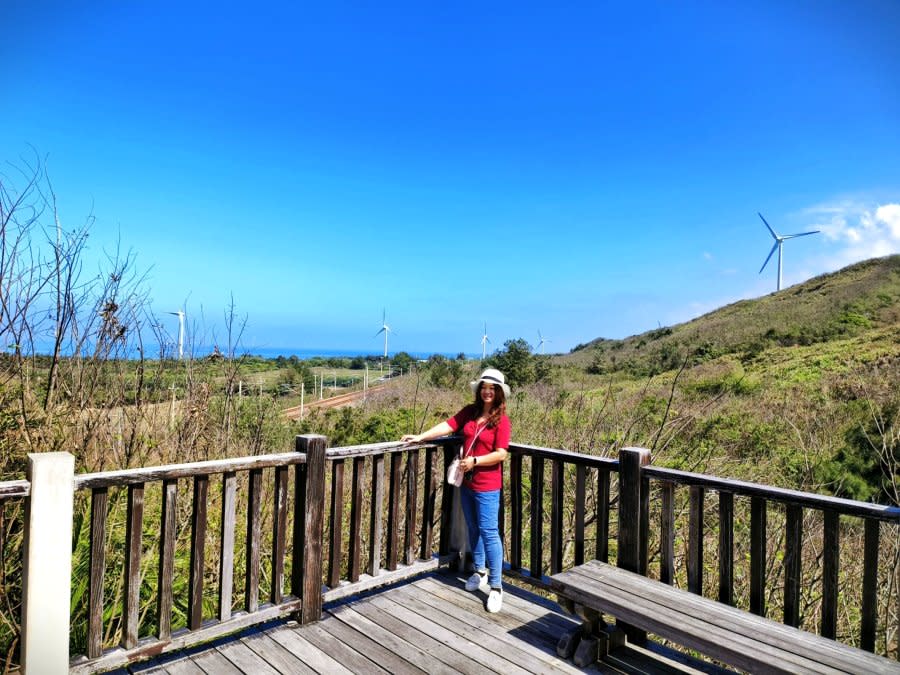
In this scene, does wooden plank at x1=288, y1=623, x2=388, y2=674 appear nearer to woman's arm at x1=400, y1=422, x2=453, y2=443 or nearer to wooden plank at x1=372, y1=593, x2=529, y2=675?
wooden plank at x1=372, y1=593, x2=529, y2=675

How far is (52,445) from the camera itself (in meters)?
3.61

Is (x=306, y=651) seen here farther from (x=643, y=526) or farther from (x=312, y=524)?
(x=643, y=526)

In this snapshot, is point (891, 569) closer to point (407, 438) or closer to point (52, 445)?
point (407, 438)

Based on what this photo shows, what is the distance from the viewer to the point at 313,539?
10.9 feet

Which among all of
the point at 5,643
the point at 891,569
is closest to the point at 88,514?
the point at 5,643

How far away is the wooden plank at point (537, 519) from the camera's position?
3811mm

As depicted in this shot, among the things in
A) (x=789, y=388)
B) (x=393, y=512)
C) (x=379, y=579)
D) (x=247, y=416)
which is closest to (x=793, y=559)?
(x=393, y=512)

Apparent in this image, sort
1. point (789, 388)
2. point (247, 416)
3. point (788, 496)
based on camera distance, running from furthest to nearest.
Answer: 1. point (789, 388)
2. point (247, 416)
3. point (788, 496)

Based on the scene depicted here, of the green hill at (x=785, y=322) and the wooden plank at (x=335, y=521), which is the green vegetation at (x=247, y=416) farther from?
the green hill at (x=785, y=322)

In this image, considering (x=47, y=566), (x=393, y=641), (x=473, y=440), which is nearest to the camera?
(x=47, y=566)

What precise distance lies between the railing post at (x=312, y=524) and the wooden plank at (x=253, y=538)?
26 cm

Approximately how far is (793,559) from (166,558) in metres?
3.08

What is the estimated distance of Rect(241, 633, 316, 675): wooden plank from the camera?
2.82 m

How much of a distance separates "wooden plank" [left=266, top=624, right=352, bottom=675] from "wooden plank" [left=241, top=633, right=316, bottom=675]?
0.8 inches
